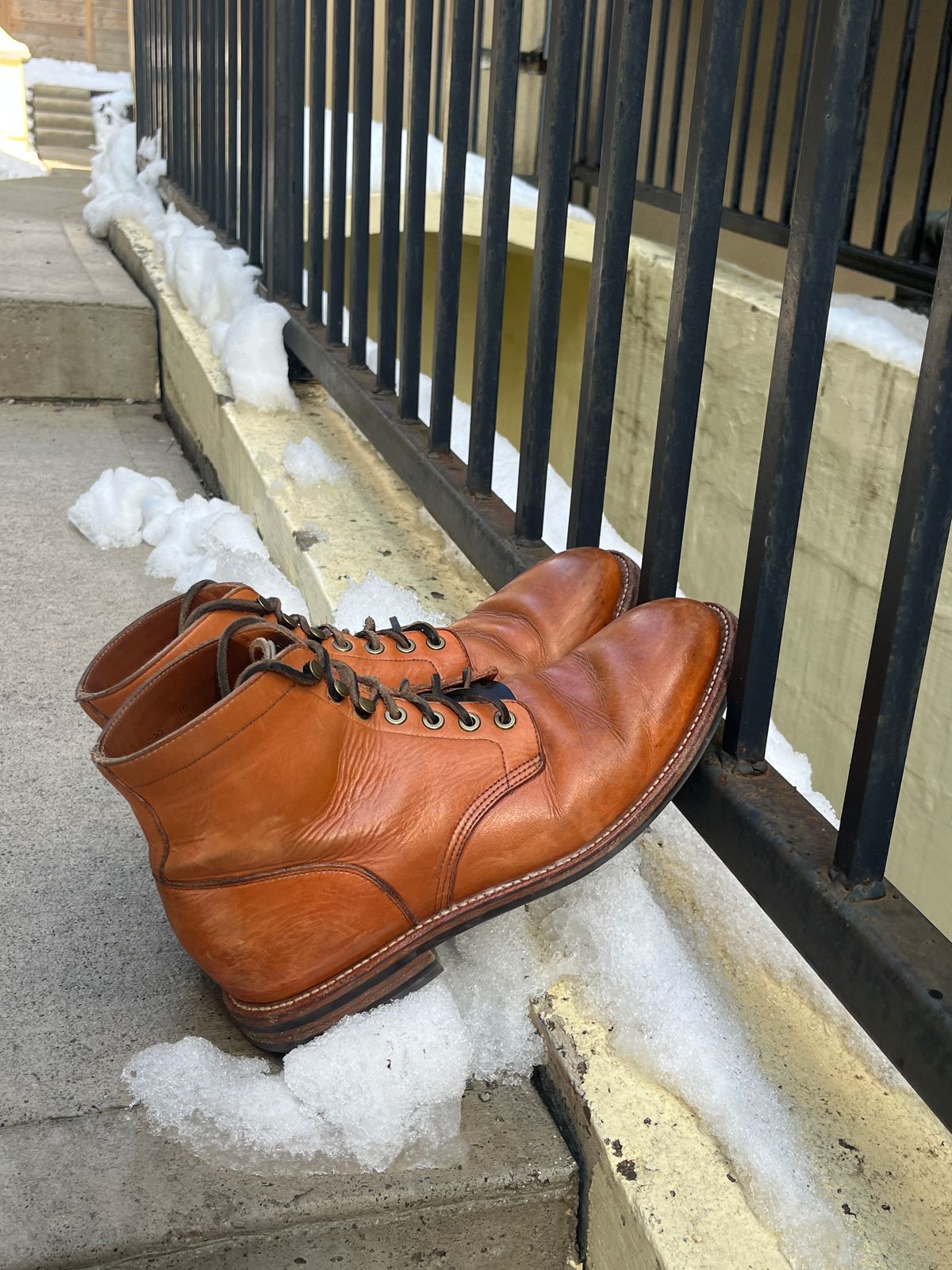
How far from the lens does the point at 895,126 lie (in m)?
3.82

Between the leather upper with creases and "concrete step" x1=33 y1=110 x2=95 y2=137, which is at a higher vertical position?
the leather upper with creases

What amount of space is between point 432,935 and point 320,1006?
107mm

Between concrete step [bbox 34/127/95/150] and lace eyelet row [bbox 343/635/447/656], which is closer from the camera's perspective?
lace eyelet row [bbox 343/635/447/656]

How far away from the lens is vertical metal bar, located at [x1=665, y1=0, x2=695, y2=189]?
435 centimetres

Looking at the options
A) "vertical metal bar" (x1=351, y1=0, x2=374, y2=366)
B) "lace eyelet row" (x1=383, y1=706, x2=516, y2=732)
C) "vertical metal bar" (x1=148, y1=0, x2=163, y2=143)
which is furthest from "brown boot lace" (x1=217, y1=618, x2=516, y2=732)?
"vertical metal bar" (x1=148, y1=0, x2=163, y2=143)

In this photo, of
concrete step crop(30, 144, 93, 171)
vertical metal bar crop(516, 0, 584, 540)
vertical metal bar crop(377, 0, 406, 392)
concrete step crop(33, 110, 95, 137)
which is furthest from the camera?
concrete step crop(33, 110, 95, 137)

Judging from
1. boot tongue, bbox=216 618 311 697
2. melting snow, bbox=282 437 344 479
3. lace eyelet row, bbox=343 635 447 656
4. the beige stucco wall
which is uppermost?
boot tongue, bbox=216 618 311 697

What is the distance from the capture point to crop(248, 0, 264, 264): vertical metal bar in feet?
8.84

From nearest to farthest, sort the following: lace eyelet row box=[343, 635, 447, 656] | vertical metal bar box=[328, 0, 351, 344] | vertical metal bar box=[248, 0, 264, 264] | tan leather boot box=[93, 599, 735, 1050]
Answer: tan leather boot box=[93, 599, 735, 1050] → lace eyelet row box=[343, 635, 447, 656] → vertical metal bar box=[328, 0, 351, 344] → vertical metal bar box=[248, 0, 264, 264]

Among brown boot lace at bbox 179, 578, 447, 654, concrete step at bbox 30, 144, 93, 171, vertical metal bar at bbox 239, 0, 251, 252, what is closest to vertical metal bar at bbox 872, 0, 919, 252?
vertical metal bar at bbox 239, 0, 251, 252

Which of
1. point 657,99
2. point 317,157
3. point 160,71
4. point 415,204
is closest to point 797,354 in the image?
point 415,204

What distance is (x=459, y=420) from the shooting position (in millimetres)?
4027

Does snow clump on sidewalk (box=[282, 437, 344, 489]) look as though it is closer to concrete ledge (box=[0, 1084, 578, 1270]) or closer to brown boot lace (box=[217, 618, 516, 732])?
brown boot lace (box=[217, 618, 516, 732])

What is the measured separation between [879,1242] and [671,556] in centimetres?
64
